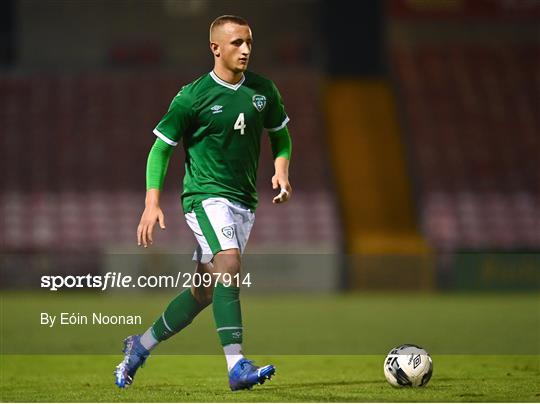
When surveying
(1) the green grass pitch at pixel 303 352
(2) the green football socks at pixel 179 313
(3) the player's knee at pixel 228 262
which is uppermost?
(3) the player's knee at pixel 228 262

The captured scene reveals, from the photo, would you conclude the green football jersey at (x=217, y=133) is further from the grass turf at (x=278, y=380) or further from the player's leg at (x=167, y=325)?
the grass turf at (x=278, y=380)

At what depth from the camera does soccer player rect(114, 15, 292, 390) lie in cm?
639

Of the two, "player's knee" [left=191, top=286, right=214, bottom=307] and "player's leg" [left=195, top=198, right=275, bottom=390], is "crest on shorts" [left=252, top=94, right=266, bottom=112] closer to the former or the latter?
"player's leg" [left=195, top=198, right=275, bottom=390]

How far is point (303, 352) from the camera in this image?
9.80m

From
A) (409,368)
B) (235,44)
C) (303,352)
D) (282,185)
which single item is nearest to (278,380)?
(409,368)

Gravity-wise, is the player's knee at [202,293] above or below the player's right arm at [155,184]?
below

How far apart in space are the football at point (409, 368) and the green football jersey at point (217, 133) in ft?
4.04

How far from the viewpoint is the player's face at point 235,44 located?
6.49 meters

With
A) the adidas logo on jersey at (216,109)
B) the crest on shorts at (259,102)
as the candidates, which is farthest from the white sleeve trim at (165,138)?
the crest on shorts at (259,102)

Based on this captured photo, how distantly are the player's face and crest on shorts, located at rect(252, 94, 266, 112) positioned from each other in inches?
8.5

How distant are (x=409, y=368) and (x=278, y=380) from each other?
992mm

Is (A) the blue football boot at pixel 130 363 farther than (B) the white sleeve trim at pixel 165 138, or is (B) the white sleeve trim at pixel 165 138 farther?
(A) the blue football boot at pixel 130 363

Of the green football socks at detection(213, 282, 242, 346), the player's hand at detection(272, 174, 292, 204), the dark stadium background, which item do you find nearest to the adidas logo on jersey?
the player's hand at detection(272, 174, 292, 204)

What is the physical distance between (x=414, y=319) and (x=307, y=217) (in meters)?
7.59
